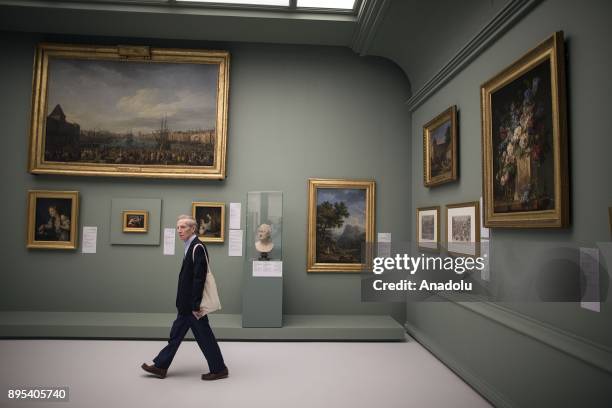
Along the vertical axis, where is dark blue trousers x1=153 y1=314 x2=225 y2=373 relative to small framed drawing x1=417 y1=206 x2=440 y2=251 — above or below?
below

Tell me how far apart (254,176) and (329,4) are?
13.4 ft

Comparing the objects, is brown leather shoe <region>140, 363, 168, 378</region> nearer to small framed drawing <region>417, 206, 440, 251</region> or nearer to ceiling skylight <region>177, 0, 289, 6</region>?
small framed drawing <region>417, 206, 440, 251</region>

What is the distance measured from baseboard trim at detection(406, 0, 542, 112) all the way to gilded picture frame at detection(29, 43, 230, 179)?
4.67 meters

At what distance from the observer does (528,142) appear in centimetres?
463

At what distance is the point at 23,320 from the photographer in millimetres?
7977

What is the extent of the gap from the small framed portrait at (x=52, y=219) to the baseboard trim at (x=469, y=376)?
804 centimetres

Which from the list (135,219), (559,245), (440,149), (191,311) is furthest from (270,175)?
(559,245)

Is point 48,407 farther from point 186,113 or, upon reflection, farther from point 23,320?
point 186,113

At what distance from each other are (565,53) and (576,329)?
2917 mm

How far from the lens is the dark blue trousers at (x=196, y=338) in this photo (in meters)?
5.67

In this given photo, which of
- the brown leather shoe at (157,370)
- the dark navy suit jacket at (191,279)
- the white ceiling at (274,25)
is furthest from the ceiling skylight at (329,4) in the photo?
the brown leather shoe at (157,370)

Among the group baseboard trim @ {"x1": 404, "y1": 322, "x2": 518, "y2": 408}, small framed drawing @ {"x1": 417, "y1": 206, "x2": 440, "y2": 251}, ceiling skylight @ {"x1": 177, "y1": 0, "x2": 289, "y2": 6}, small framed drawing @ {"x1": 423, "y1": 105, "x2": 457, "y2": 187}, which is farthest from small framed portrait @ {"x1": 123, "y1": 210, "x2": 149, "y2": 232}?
baseboard trim @ {"x1": 404, "y1": 322, "x2": 518, "y2": 408}

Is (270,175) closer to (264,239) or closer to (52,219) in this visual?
(264,239)

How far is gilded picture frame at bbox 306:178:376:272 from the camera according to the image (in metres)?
9.12
